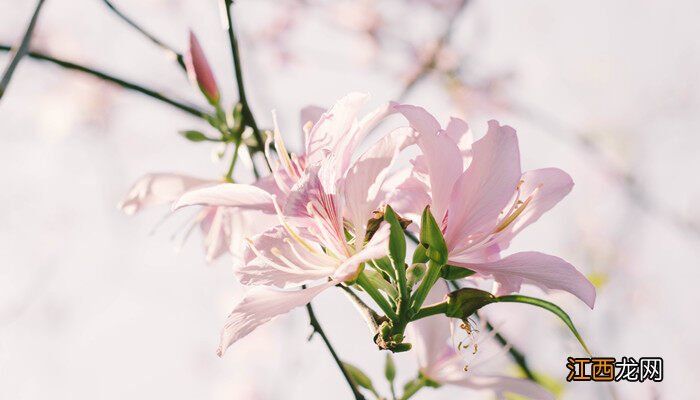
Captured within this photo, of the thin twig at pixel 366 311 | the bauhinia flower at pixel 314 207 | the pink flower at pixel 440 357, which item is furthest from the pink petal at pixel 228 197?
the pink flower at pixel 440 357

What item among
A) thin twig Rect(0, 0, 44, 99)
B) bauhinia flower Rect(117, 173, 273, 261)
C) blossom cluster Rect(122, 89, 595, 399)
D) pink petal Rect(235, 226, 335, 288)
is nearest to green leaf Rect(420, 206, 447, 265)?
blossom cluster Rect(122, 89, 595, 399)

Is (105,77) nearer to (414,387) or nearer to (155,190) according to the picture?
(155,190)

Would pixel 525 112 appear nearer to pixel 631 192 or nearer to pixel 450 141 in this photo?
pixel 631 192

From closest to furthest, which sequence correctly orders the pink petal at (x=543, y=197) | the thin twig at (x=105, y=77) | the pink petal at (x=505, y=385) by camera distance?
the pink petal at (x=543, y=197) → the pink petal at (x=505, y=385) → the thin twig at (x=105, y=77)

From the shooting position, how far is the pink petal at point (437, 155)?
0.64 metres

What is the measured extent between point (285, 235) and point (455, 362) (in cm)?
42

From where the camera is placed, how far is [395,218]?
616 millimetres

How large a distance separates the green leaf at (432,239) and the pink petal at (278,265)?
107mm

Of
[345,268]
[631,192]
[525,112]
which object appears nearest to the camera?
[345,268]

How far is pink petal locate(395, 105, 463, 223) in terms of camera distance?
64 centimetres

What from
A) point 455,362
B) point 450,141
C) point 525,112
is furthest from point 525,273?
point 525,112

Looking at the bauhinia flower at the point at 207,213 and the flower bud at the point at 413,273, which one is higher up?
the bauhinia flower at the point at 207,213

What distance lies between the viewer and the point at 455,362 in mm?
997

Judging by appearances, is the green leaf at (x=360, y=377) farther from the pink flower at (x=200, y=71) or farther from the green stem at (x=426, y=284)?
the pink flower at (x=200, y=71)
